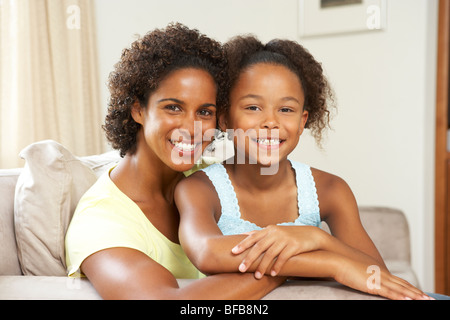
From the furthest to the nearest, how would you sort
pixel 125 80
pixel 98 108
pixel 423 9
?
pixel 98 108 → pixel 423 9 → pixel 125 80

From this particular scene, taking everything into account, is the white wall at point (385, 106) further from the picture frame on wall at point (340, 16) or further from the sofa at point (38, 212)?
the sofa at point (38, 212)

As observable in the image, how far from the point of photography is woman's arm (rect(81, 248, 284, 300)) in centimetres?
87

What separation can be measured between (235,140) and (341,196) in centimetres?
31

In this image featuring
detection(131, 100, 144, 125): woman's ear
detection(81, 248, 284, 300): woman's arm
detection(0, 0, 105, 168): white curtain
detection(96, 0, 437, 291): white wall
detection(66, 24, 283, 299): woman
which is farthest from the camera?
detection(96, 0, 437, 291): white wall

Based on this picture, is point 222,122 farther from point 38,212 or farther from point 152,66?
point 38,212

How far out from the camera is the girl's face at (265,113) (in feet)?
4.00

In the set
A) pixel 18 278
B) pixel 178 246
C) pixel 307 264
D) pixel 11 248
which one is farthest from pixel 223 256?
pixel 11 248

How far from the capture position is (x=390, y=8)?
8.41 feet

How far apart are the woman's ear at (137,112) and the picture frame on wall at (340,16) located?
170 centimetres

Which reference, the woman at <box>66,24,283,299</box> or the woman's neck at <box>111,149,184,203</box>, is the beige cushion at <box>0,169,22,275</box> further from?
the woman's neck at <box>111,149,184,203</box>

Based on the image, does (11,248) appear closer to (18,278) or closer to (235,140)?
(18,278)

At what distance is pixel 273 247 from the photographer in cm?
91

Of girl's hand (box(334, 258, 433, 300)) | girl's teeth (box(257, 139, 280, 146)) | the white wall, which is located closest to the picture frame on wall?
the white wall

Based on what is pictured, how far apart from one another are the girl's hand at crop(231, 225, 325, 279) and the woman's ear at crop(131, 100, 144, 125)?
48 centimetres
